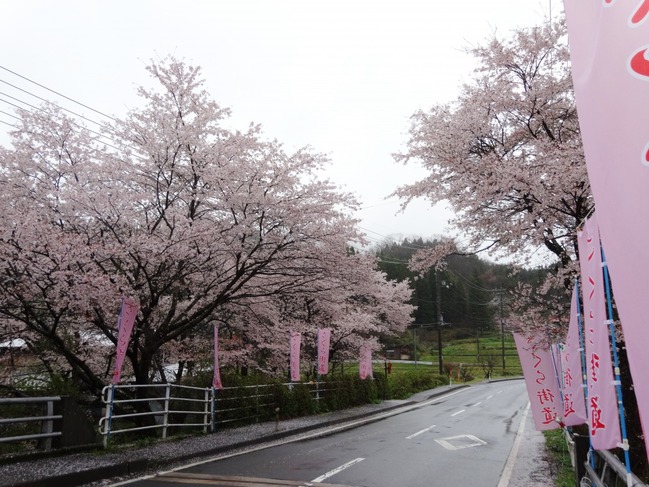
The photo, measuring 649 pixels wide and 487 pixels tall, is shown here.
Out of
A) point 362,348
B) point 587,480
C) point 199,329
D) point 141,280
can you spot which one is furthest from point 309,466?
point 362,348

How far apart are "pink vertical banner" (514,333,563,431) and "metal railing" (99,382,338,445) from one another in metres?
6.86

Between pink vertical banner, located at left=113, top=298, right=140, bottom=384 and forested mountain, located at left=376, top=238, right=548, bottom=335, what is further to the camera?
forested mountain, located at left=376, top=238, right=548, bottom=335

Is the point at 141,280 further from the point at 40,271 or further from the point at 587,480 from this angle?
the point at 587,480

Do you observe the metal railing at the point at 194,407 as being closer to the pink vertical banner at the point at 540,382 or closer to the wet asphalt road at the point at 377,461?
the wet asphalt road at the point at 377,461

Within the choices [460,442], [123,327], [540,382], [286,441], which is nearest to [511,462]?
[540,382]

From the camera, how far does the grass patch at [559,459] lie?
25.0 ft

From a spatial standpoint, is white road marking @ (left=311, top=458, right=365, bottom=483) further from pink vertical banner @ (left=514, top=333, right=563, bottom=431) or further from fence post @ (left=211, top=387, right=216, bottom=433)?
fence post @ (left=211, top=387, right=216, bottom=433)

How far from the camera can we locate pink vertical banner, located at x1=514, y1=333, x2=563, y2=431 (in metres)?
8.34

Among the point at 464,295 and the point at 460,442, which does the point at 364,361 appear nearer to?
the point at 460,442

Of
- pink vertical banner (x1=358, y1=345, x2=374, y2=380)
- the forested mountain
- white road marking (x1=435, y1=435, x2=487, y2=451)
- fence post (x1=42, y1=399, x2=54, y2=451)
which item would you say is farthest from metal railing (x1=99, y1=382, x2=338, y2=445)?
the forested mountain

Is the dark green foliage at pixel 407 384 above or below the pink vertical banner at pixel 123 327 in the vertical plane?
below

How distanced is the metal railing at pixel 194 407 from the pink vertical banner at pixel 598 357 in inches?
356

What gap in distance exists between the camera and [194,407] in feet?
42.1

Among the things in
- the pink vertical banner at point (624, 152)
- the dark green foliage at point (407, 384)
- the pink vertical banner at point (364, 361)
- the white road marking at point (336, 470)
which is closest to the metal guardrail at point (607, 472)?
the pink vertical banner at point (624, 152)
